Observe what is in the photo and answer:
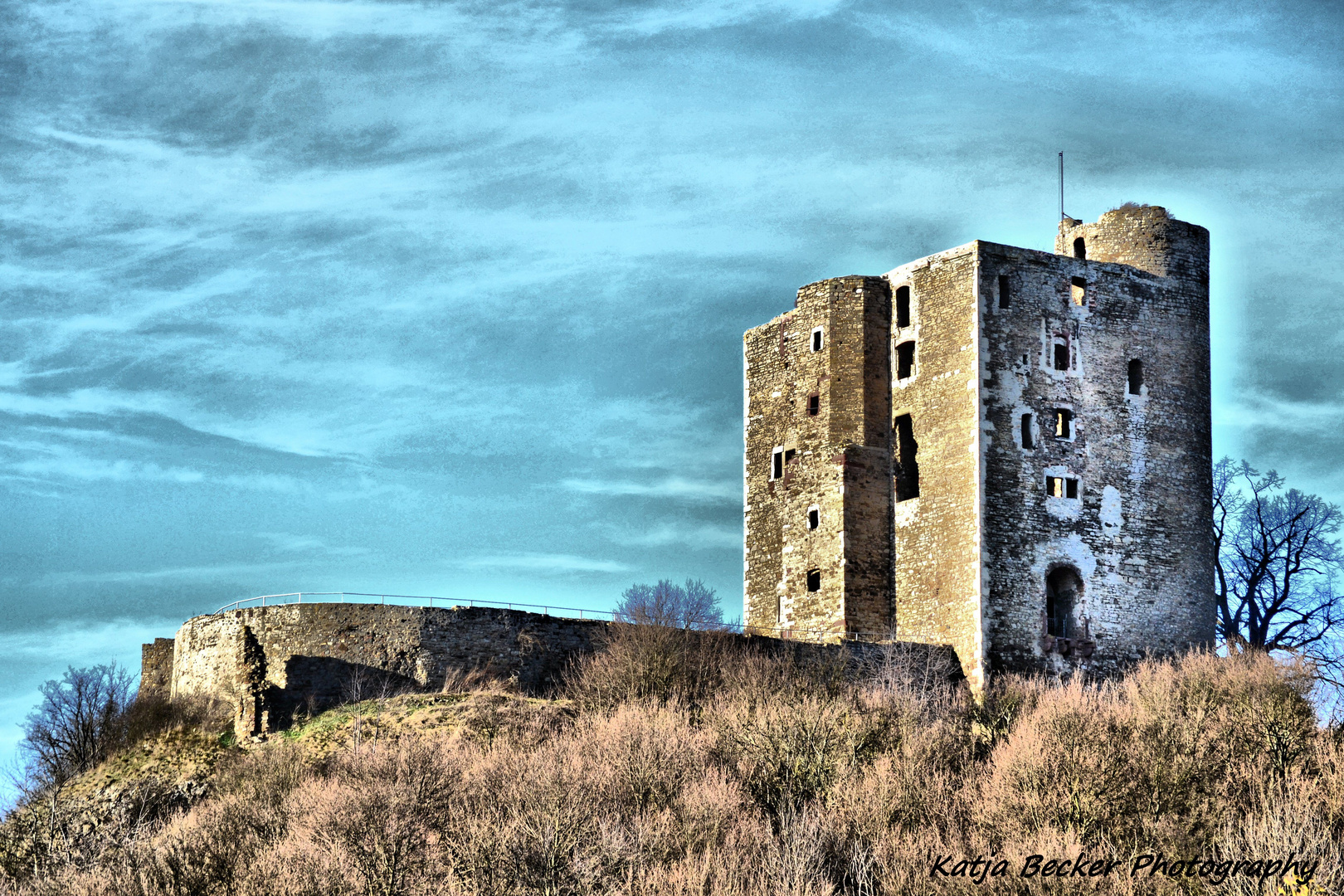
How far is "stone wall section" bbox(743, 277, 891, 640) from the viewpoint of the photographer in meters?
46.8

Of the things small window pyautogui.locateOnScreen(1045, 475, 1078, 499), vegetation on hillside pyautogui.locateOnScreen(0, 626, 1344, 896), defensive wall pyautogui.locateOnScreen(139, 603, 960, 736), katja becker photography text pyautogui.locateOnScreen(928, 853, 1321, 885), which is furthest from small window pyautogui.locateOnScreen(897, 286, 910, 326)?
katja becker photography text pyautogui.locateOnScreen(928, 853, 1321, 885)

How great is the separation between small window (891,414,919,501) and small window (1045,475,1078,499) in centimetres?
366

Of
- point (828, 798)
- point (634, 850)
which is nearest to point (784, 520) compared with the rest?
point (828, 798)

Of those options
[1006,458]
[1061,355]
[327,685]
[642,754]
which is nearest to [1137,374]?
[1061,355]

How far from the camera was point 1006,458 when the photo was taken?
45.6 metres

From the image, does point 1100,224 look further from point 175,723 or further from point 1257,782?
point 175,723

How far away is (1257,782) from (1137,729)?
4.07 meters

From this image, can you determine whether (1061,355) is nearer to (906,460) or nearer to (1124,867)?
(906,460)

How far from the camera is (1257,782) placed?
3266cm

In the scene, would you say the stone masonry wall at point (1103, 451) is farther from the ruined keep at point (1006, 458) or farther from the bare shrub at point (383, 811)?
the bare shrub at point (383, 811)

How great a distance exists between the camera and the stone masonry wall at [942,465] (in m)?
44.9

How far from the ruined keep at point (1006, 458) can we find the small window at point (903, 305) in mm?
74

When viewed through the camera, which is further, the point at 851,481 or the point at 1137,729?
the point at 851,481

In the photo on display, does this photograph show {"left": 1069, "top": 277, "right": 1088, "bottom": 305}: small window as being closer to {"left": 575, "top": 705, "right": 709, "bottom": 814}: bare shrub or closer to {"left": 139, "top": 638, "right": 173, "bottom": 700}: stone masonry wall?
{"left": 575, "top": 705, "right": 709, "bottom": 814}: bare shrub
